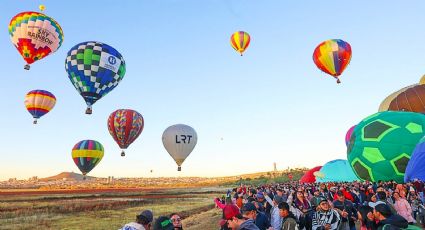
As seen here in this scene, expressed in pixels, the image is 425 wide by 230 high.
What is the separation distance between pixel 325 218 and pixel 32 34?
35.8 meters

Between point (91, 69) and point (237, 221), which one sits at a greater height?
point (91, 69)

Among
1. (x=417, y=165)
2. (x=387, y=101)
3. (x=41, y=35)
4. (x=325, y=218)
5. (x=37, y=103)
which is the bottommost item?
(x=325, y=218)

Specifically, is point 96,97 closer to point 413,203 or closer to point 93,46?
point 93,46

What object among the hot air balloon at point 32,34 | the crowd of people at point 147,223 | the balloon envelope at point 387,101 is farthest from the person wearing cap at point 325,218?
the hot air balloon at point 32,34

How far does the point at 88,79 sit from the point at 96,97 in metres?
1.95

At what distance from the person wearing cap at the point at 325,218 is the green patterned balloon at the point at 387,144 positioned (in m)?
15.5

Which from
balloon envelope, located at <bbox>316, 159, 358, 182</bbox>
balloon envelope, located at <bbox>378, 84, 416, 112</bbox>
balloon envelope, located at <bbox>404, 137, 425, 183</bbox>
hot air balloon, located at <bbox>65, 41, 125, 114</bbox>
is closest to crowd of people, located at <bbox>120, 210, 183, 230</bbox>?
balloon envelope, located at <bbox>404, 137, 425, 183</bbox>

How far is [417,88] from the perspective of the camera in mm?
27812

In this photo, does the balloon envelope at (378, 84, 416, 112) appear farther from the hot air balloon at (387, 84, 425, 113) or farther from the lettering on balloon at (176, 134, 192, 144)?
the lettering on balloon at (176, 134, 192, 144)

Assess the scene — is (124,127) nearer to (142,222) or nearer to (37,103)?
(37,103)

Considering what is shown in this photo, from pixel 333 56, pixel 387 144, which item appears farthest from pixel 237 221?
pixel 333 56

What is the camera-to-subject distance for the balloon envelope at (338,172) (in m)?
33.0

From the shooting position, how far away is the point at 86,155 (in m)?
49.5

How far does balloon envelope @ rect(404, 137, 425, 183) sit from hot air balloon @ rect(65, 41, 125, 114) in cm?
2455
